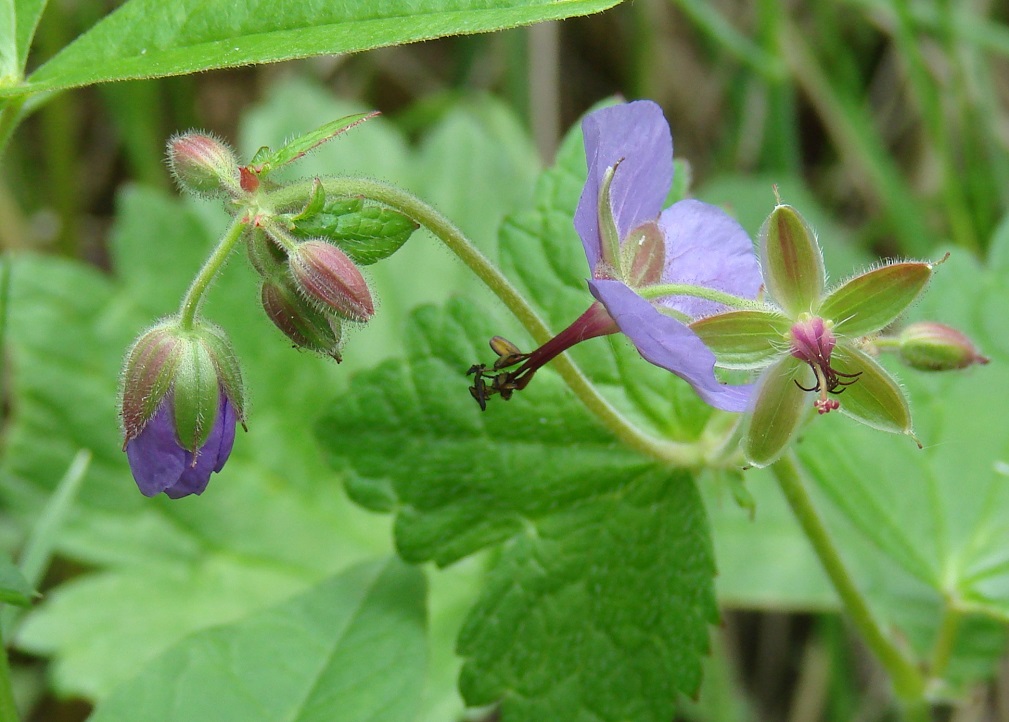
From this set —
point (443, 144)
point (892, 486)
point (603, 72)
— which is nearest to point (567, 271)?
point (892, 486)

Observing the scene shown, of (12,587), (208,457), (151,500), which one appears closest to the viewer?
(12,587)

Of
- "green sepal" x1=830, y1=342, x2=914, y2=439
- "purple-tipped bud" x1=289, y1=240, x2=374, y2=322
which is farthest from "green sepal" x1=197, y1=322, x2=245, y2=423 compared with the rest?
"green sepal" x1=830, y1=342, x2=914, y2=439

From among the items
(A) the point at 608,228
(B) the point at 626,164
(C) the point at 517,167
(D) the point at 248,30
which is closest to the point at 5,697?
(D) the point at 248,30

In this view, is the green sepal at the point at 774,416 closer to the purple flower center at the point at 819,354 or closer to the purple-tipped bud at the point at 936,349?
the purple flower center at the point at 819,354

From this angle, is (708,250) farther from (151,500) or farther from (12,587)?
(151,500)

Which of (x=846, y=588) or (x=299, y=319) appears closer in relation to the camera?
(x=299, y=319)

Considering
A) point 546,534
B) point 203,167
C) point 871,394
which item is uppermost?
point 203,167
